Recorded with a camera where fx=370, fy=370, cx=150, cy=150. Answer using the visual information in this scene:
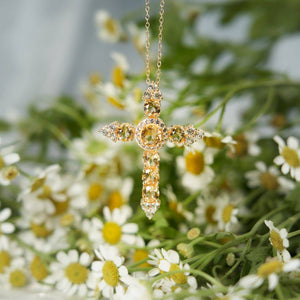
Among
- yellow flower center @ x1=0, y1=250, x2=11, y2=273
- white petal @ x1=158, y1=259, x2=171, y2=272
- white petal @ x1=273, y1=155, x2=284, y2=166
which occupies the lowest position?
yellow flower center @ x1=0, y1=250, x2=11, y2=273

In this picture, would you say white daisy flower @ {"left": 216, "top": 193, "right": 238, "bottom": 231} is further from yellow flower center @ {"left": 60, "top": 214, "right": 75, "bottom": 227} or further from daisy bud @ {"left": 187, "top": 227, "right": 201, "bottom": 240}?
yellow flower center @ {"left": 60, "top": 214, "right": 75, "bottom": 227}

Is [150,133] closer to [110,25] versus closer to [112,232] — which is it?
[112,232]

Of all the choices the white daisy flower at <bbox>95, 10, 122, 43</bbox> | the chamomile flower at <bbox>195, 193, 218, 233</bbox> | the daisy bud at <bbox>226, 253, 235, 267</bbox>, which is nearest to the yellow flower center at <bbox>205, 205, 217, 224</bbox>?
the chamomile flower at <bbox>195, 193, 218, 233</bbox>

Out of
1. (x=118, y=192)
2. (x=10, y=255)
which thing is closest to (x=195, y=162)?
(x=118, y=192)

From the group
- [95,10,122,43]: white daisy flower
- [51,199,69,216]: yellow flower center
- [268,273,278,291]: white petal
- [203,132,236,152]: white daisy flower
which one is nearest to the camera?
[268,273,278,291]: white petal

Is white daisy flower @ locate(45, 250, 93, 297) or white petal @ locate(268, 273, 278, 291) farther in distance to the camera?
white daisy flower @ locate(45, 250, 93, 297)

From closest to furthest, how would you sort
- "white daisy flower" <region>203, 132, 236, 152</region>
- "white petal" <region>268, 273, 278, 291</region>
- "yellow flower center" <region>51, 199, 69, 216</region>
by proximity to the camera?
"white petal" <region>268, 273, 278, 291</region> < "white daisy flower" <region>203, 132, 236, 152</region> < "yellow flower center" <region>51, 199, 69, 216</region>
